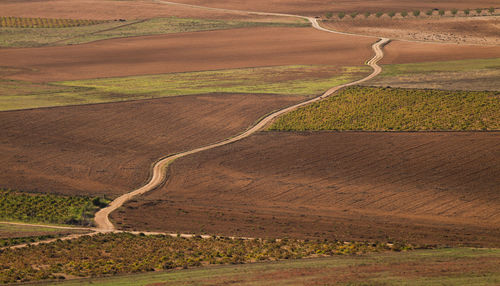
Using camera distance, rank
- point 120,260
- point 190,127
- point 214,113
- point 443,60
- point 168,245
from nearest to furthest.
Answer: point 120,260 < point 168,245 < point 190,127 < point 214,113 < point 443,60

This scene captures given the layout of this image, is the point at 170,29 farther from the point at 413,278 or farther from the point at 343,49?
the point at 413,278

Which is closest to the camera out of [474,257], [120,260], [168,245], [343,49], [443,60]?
[474,257]

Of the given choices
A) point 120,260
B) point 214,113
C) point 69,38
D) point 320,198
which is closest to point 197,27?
point 69,38

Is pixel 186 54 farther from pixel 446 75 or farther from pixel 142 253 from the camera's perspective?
pixel 142 253

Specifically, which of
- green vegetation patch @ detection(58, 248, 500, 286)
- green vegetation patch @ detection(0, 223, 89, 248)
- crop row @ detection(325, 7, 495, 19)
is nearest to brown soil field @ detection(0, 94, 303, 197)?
green vegetation patch @ detection(0, 223, 89, 248)

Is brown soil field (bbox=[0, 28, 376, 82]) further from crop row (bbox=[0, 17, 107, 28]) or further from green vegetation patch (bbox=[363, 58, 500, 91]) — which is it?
crop row (bbox=[0, 17, 107, 28])

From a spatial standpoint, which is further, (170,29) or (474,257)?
(170,29)

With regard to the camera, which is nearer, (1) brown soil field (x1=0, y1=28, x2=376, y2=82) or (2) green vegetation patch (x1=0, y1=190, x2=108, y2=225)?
(2) green vegetation patch (x1=0, y1=190, x2=108, y2=225)
